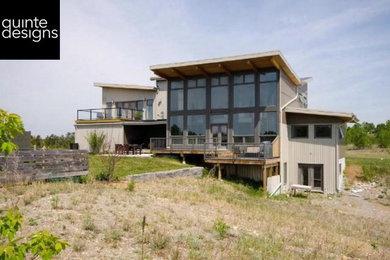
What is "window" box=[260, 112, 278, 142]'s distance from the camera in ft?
66.9

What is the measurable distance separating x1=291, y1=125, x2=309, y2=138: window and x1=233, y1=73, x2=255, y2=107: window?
367 centimetres

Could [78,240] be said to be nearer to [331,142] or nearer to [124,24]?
[124,24]

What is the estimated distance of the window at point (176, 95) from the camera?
77.7ft

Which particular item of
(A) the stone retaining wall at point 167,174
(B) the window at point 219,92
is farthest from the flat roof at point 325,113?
(A) the stone retaining wall at point 167,174

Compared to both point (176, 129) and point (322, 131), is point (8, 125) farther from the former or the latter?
point (322, 131)

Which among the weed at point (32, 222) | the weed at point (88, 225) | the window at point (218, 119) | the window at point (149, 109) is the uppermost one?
the window at point (149, 109)

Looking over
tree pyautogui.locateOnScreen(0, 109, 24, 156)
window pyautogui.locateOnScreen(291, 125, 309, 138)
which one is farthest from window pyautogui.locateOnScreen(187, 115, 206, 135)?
tree pyautogui.locateOnScreen(0, 109, 24, 156)

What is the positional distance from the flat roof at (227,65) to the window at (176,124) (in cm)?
322

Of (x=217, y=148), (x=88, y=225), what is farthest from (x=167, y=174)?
(x=88, y=225)

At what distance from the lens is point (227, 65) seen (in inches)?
827

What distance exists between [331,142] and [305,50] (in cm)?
726

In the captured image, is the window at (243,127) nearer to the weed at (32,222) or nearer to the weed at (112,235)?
the weed at (112,235)

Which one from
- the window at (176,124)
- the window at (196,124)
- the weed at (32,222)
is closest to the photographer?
the weed at (32,222)

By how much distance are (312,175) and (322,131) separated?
125 inches
